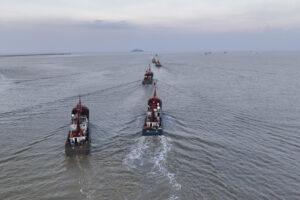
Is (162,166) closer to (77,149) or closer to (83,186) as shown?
(83,186)

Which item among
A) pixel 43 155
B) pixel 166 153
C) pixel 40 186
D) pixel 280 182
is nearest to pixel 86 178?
pixel 40 186

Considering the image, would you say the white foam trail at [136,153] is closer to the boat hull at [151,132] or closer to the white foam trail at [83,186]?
the boat hull at [151,132]

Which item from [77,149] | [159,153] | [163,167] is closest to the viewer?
[163,167]

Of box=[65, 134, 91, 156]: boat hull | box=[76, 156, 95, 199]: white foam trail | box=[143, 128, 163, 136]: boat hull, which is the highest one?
box=[143, 128, 163, 136]: boat hull

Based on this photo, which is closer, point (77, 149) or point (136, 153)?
point (77, 149)

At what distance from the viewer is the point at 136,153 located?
27828 millimetres

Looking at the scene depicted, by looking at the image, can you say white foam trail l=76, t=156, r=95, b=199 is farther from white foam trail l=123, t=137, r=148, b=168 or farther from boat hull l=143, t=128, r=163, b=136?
boat hull l=143, t=128, r=163, b=136

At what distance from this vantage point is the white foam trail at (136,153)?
1013 inches

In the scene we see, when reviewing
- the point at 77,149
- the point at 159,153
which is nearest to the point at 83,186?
the point at 77,149

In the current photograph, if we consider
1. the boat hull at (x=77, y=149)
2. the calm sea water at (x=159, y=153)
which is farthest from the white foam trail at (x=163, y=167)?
the boat hull at (x=77, y=149)

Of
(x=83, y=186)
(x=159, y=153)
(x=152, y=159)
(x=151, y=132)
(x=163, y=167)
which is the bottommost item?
(x=83, y=186)

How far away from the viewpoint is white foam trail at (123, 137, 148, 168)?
25725 mm

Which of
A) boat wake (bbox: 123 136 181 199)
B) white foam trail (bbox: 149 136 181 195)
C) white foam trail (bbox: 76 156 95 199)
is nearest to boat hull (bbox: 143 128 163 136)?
boat wake (bbox: 123 136 181 199)

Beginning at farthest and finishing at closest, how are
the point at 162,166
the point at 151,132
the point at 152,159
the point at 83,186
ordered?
the point at 151,132 < the point at 152,159 < the point at 162,166 < the point at 83,186
